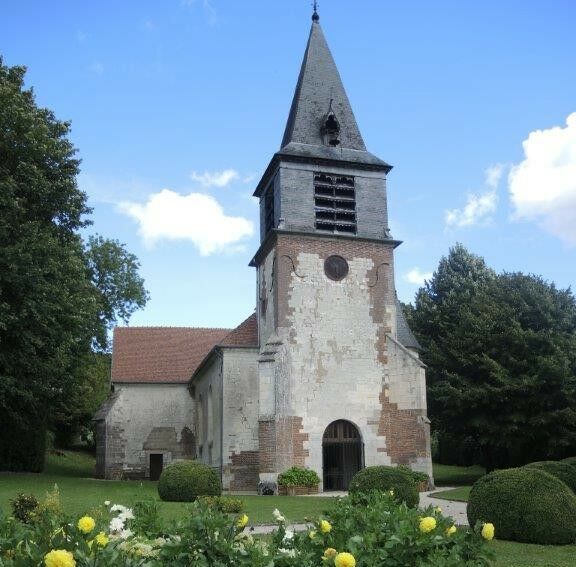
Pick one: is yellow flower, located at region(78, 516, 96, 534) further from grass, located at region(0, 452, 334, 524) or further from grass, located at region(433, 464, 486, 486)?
grass, located at region(433, 464, 486, 486)

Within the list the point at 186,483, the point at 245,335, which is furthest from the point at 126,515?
the point at 245,335

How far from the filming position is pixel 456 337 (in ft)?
99.9

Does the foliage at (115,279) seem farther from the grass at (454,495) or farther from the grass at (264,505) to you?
the grass at (454,495)

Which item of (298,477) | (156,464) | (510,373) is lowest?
(156,464)

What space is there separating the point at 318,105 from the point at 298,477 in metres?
14.3

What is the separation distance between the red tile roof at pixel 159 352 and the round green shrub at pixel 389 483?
15.8 m

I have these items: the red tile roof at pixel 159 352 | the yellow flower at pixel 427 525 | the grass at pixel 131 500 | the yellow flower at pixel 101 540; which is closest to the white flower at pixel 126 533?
the yellow flower at pixel 101 540

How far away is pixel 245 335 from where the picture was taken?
26016 millimetres

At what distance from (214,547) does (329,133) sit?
76.1 ft

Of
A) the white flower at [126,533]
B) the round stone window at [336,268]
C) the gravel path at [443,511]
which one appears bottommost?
the gravel path at [443,511]

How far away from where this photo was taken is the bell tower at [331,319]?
22781 mm

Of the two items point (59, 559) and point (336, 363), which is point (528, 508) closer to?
point (59, 559)

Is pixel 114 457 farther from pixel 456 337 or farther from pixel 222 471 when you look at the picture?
pixel 456 337

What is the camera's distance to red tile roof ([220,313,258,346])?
25500mm
